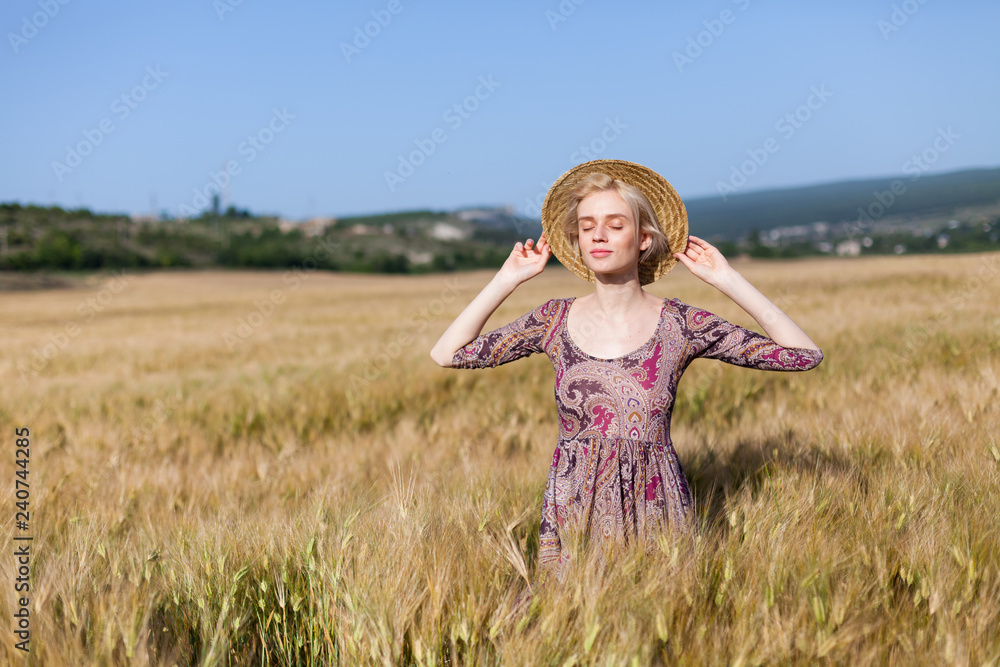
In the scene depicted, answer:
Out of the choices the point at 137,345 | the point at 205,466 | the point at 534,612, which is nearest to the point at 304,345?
the point at 137,345

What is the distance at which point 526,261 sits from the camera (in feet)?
7.07

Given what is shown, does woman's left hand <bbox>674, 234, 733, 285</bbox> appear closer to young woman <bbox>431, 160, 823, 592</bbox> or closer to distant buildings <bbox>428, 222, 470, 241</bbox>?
young woman <bbox>431, 160, 823, 592</bbox>

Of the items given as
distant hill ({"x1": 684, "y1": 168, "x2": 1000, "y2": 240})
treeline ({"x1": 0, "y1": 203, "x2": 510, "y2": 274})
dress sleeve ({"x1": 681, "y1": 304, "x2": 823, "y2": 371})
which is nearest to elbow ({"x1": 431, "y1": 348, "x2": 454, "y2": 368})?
dress sleeve ({"x1": 681, "y1": 304, "x2": 823, "y2": 371})

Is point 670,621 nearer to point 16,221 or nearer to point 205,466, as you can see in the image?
point 205,466

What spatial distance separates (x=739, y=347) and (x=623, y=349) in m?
0.35

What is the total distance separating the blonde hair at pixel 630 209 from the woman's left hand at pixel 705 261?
0.25 feet

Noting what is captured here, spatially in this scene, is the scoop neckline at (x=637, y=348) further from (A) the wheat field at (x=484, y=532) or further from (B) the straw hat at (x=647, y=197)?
(A) the wheat field at (x=484, y=532)

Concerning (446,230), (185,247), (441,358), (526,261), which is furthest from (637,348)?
(446,230)

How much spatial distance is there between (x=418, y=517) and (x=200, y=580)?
589 millimetres

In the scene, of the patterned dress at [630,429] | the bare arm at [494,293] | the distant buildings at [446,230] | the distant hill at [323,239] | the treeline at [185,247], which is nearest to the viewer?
the patterned dress at [630,429]

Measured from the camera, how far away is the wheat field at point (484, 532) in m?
1.46

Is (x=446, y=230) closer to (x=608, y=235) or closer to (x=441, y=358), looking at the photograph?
(x=441, y=358)

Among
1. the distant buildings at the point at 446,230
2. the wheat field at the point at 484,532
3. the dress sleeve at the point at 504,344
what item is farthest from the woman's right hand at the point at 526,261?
the distant buildings at the point at 446,230

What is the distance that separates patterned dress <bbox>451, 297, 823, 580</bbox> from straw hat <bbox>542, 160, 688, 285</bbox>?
0.23m
